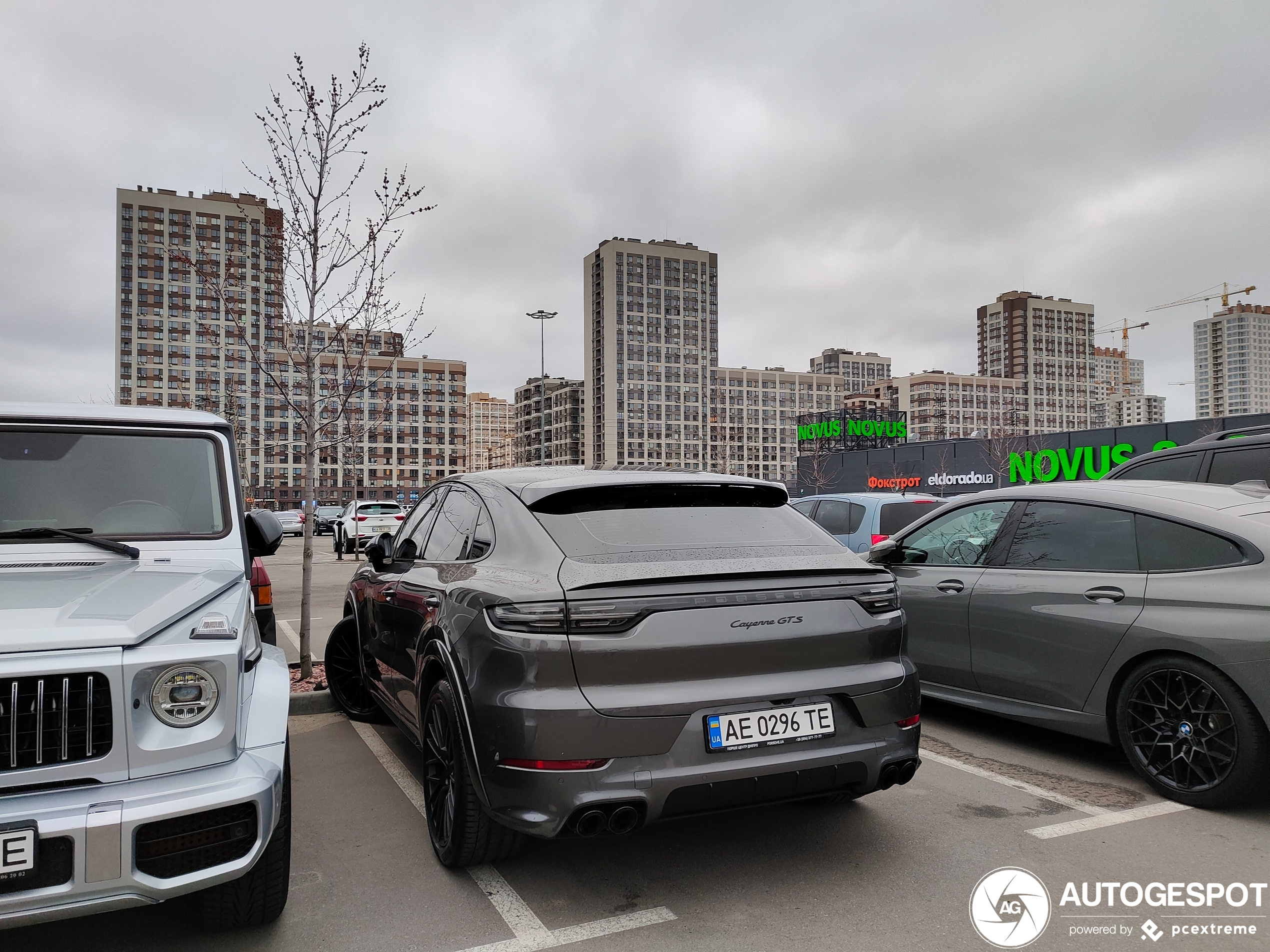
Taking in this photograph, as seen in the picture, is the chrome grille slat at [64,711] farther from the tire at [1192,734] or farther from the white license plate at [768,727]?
the tire at [1192,734]

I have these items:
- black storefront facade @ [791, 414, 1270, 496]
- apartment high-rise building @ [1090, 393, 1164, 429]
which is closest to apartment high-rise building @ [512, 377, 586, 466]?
black storefront facade @ [791, 414, 1270, 496]

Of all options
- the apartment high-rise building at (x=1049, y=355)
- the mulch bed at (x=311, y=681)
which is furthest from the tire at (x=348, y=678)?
the apartment high-rise building at (x=1049, y=355)

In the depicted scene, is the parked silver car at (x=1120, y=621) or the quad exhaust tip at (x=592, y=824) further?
the parked silver car at (x=1120, y=621)

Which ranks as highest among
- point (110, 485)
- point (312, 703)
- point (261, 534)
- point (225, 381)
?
point (225, 381)

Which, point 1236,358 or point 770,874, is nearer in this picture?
point 770,874

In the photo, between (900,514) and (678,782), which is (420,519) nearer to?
(678,782)

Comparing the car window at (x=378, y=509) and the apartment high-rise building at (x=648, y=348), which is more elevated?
the apartment high-rise building at (x=648, y=348)

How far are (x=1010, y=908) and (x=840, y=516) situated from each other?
8.25m

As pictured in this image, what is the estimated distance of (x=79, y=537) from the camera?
130 inches

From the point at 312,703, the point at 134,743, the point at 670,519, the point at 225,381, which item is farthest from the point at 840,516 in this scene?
the point at 225,381

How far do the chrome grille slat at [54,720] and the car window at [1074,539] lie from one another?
4471 mm

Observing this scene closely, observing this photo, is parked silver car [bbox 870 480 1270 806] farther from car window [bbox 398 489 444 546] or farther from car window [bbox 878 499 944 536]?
car window [bbox 878 499 944 536]

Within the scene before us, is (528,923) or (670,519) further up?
(670,519)

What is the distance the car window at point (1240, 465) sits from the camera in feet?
19.7
